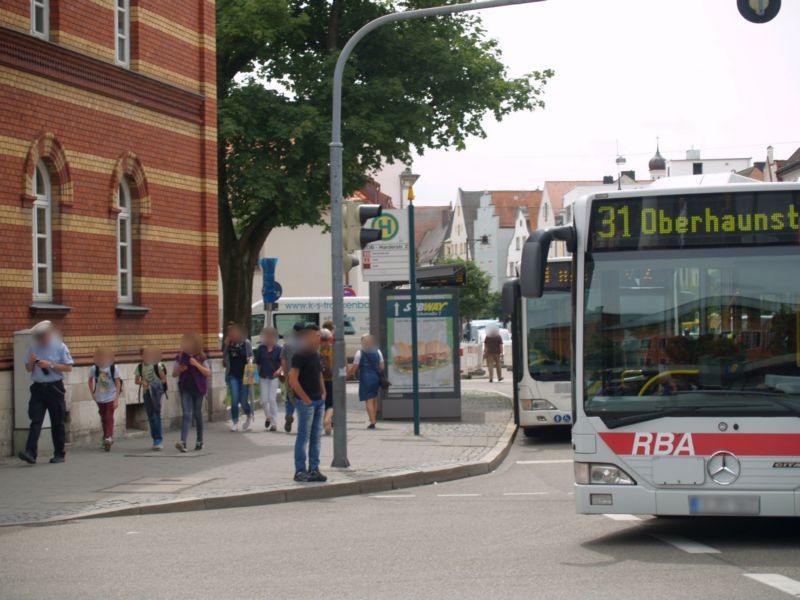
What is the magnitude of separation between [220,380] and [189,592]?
1587cm

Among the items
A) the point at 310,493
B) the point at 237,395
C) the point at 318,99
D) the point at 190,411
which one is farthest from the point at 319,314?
the point at 310,493

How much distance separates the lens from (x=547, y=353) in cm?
2123

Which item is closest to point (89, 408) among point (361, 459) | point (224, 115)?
point (361, 459)

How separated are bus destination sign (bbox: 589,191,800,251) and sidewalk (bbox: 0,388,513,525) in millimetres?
5169

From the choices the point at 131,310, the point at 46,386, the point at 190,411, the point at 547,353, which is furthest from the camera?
the point at 547,353

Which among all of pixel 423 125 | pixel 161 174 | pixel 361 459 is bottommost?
pixel 361 459

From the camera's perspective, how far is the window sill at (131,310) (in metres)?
20.3

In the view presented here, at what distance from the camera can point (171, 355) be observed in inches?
866

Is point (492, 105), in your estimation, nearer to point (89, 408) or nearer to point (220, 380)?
point (220, 380)

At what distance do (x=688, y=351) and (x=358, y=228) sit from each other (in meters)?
7.06

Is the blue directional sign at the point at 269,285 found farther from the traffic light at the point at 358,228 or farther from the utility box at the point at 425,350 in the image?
the traffic light at the point at 358,228

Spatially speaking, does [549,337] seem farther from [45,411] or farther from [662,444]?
[662,444]

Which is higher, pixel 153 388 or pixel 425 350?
pixel 425 350

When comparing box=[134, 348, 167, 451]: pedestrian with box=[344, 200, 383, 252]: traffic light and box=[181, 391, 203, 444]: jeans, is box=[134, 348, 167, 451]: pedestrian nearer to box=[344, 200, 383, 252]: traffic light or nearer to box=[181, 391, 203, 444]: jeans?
box=[181, 391, 203, 444]: jeans
